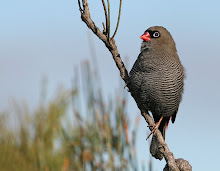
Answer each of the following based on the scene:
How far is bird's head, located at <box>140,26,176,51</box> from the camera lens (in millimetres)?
4156

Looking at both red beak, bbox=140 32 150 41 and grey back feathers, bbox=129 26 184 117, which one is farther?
red beak, bbox=140 32 150 41

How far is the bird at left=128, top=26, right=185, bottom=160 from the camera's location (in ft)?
12.9

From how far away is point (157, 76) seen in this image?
3965 mm

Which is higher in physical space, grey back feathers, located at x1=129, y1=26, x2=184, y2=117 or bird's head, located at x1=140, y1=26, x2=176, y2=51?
bird's head, located at x1=140, y1=26, x2=176, y2=51

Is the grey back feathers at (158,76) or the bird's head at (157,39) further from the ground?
the bird's head at (157,39)

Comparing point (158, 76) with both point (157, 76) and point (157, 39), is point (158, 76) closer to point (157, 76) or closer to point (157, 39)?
point (157, 76)

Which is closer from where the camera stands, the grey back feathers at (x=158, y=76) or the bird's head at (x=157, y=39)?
the grey back feathers at (x=158, y=76)

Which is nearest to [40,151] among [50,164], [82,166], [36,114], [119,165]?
[50,164]

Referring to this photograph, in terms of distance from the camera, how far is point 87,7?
313 cm

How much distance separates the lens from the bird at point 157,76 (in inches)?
155

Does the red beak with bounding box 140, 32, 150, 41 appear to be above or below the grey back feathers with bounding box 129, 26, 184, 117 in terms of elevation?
above

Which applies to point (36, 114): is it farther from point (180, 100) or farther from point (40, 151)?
point (180, 100)

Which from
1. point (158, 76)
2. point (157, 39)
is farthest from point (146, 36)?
point (158, 76)

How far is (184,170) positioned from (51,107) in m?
4.79
